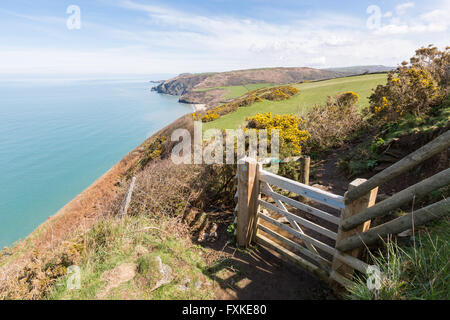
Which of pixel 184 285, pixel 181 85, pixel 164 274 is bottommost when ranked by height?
pixel 184 285

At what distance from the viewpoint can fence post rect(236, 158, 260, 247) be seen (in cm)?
380

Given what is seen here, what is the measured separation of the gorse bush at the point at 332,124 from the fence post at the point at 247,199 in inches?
231

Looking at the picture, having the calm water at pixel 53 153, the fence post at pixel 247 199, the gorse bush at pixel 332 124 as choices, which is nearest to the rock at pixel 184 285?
the fence post at pixel 247 199

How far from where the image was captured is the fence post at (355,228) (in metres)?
2.63

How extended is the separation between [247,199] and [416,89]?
297 inches

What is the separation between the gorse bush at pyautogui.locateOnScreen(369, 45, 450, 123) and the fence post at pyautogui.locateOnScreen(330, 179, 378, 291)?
6.39m

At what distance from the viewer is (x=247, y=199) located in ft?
13.0

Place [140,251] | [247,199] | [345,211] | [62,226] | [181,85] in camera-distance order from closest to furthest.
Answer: [345,211] < [140,251] < [247,199] < [62,226] < [181,85]

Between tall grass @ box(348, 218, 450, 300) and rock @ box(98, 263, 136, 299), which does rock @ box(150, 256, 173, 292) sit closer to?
rock @ box(98, 263, 136, 299)

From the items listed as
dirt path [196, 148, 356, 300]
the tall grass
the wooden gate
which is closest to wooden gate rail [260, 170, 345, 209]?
the wooden gate

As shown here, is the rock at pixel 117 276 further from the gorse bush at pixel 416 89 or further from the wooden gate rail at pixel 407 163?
the gorse bush at pixel 416 89

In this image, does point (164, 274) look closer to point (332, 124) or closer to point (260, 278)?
point (260, 278)

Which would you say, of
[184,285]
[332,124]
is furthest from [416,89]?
[184,285]

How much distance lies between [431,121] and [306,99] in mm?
11692
